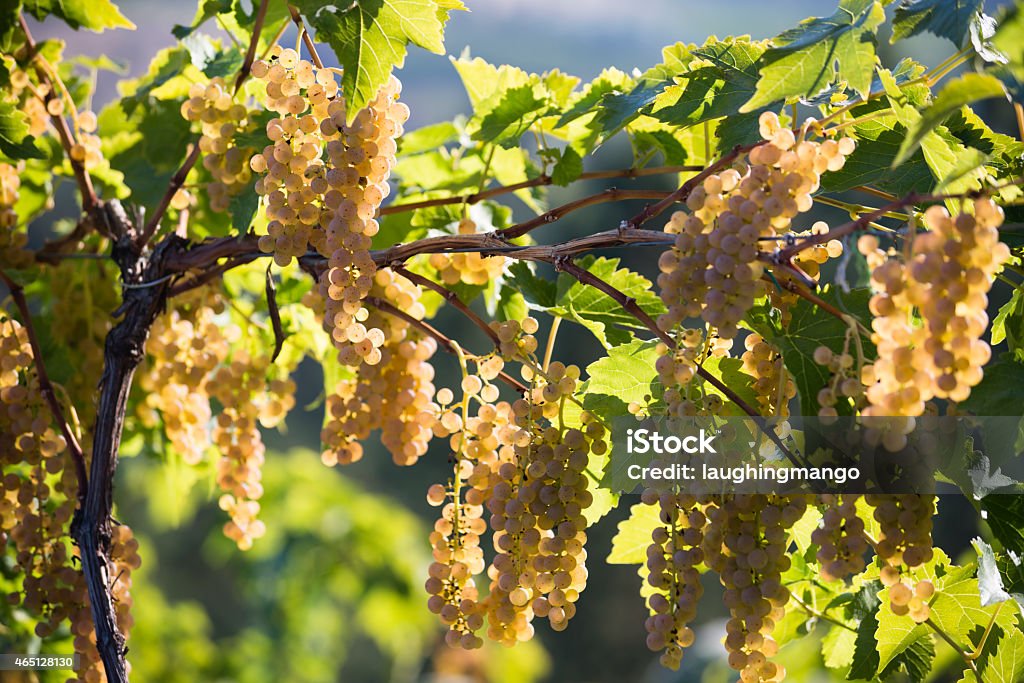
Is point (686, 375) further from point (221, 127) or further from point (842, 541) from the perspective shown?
point (221, 127)

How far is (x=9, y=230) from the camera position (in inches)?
33.3

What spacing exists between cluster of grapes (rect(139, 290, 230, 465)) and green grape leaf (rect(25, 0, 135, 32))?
0.88 feet

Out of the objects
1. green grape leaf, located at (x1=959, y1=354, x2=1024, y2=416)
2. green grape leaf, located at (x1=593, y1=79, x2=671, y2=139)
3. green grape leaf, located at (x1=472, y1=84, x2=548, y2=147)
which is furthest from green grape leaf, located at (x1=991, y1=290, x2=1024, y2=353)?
green grape leaf, located at (x1=472, y1=84, x2=548, y2=147)

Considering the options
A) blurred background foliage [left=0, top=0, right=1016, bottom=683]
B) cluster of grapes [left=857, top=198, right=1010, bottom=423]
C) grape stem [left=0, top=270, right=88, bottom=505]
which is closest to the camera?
cluster of grapes [left=857, top=198, right=1010, bottom=423]

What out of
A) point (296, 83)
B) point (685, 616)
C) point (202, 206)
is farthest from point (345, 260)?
point (202, 206)

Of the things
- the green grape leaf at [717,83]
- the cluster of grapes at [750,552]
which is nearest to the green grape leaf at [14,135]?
the green grape leaf at [717,83]

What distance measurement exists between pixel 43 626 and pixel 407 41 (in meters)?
0.51

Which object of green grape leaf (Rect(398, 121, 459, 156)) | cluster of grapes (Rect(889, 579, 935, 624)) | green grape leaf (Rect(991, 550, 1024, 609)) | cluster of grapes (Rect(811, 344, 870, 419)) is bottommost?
cluster of grapes (Rect(889, 579, 935, 624))

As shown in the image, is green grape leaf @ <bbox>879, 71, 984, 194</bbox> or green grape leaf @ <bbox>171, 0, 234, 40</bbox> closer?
green grape leaf @ <bbox>879, 71, 984, 194</bbox>

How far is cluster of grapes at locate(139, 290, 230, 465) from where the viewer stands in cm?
84

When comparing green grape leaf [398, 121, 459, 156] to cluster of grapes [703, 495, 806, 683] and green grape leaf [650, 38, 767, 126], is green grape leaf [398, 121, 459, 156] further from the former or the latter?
cluster of grapes [703, 495, 806, 683]

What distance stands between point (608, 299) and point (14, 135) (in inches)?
19.5

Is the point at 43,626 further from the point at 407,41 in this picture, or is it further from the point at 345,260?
the point at 407,41

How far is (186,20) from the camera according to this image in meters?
0.95
